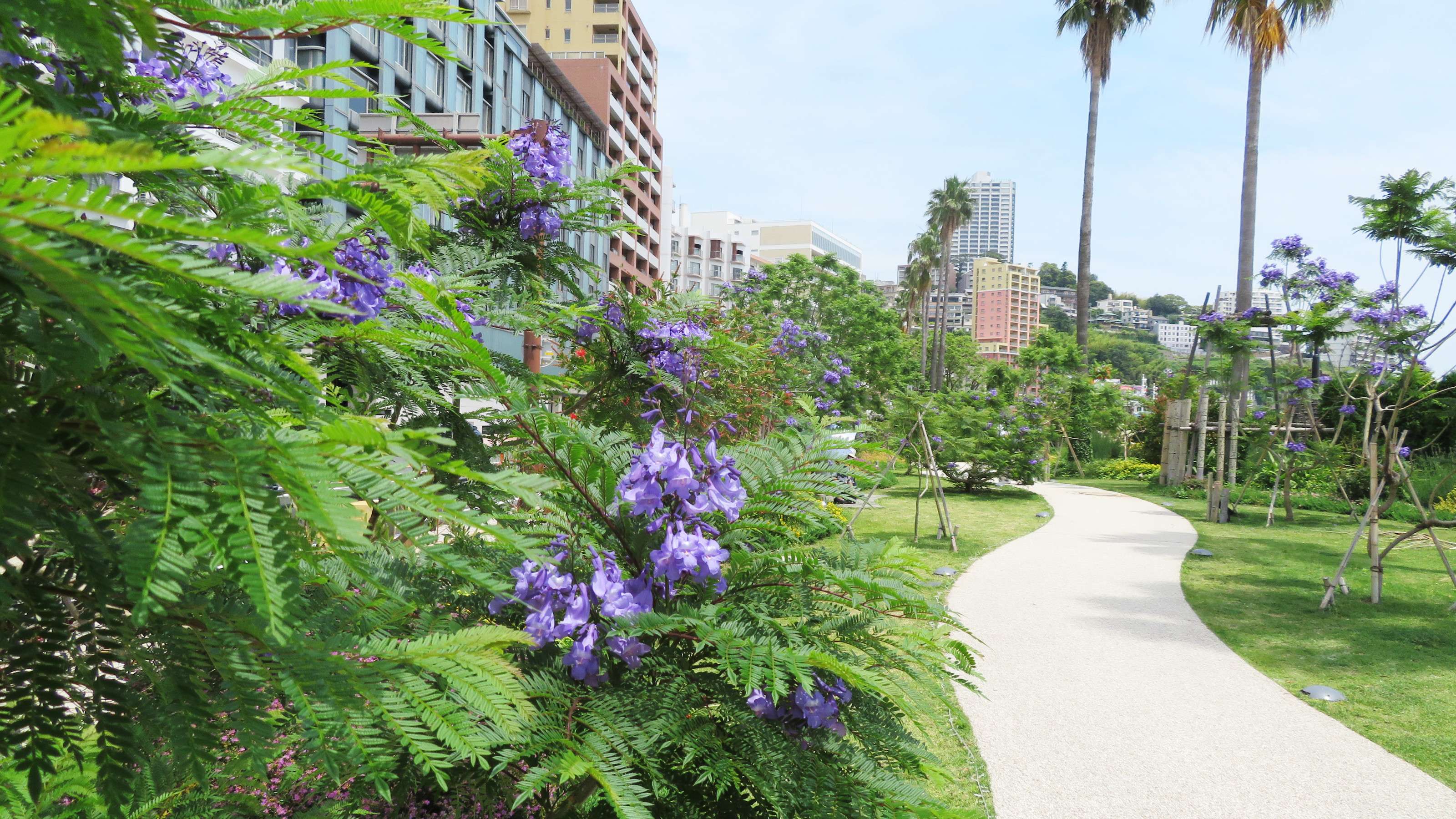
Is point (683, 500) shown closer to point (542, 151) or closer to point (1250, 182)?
point (542, 151)

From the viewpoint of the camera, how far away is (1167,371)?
25.1m

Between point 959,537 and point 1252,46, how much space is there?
12.0 m

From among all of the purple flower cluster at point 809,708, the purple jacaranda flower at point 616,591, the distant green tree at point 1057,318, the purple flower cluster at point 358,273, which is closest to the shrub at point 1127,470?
the purple flower cluster at point 809,708

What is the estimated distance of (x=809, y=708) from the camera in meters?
1.74

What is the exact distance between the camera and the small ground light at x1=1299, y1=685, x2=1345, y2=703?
4918 millimetres

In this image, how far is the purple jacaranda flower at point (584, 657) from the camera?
167 cm

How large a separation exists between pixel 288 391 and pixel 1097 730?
4.83 metres

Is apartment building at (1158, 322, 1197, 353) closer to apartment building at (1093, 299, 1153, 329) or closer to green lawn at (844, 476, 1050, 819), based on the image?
apartment building at (1093, 299, 1153, 329)

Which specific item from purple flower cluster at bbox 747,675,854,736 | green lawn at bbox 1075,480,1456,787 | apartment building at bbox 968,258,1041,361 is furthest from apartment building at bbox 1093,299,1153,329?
purple flower cluster at bbox 747,675,854,736

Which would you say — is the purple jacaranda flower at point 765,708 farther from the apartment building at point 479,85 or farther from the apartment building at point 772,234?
the apartment building at point 772,234

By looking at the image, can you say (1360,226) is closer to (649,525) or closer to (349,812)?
(649,525)

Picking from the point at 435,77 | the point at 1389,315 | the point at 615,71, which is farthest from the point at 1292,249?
the point at 615,71

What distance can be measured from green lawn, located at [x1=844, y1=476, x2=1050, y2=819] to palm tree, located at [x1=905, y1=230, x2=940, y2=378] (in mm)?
24321

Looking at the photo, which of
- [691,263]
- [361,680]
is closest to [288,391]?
[361,680]
